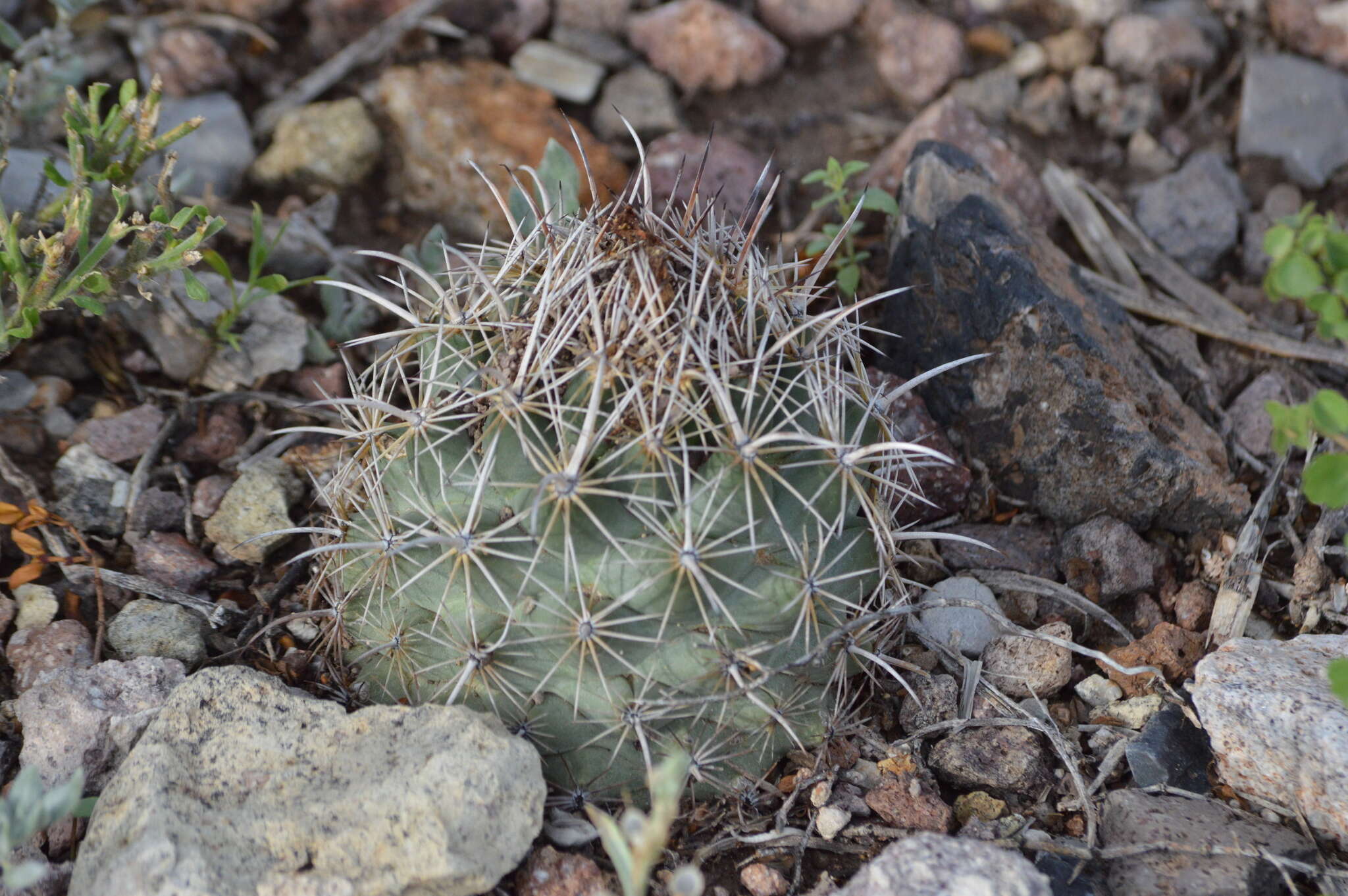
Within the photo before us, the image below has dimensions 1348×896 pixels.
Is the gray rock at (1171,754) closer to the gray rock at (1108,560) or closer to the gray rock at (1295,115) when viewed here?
the gray rock at (1108,560)

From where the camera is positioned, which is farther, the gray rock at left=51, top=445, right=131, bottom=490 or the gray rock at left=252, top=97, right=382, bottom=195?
the gray rock at left=252, top=97, right=382, bottom=195

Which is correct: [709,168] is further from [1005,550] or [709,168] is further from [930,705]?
[930,705]

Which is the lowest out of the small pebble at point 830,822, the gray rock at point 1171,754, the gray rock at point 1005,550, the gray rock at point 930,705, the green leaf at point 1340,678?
the small pebble at point 830,822

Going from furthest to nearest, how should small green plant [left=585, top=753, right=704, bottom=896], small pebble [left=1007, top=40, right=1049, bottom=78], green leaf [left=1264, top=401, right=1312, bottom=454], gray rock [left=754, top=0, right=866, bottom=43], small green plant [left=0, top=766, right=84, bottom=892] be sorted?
gray rock [left=754, top=0, right=866, bottom=43] → small pebble [left=1007, top=40, right=1049, bottom=78] → green leaf [left=1264, top=401, right=1312, bottom=454] → small green plant [left=0, top=766, right=84, bottom=892] → small green plant [left=585, top=753, right=704, bottom=896]

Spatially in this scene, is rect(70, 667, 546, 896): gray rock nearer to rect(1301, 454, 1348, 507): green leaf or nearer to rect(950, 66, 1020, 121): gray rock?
rect(1301, 454, 1348, 507): green leaf

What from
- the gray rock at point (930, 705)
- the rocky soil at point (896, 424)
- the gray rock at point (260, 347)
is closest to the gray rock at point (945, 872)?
the rocky soil at point (896, 424)

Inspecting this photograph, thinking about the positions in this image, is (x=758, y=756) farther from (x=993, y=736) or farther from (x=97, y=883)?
(x=97, y=883)

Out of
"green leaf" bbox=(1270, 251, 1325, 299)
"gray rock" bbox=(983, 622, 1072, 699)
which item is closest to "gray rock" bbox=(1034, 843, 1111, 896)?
"gray rock" bbox=(983, 622, 1072, 699)

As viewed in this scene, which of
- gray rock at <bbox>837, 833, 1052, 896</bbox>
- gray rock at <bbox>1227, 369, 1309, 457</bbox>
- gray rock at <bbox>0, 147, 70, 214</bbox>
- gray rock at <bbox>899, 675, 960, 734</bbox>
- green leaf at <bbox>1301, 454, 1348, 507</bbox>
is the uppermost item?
green leaf at <bbox>1301, 454, 1348, 507</bbox>
